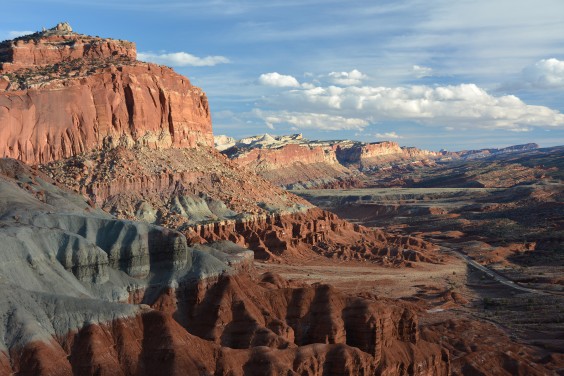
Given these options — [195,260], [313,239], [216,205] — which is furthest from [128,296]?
[313,239]

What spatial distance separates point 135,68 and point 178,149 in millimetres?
14648

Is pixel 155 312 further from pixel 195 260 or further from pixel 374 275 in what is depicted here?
pixel 374 275

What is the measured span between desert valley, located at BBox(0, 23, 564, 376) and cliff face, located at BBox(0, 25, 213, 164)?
0.27 m

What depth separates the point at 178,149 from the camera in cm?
11131

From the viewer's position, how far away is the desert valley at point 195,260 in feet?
128

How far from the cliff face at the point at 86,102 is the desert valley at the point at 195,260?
268mm

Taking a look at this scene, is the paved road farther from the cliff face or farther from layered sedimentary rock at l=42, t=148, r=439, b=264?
the cliff face

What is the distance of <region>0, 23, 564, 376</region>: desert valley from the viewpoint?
128 ft

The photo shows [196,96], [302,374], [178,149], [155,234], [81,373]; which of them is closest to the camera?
[81,373]

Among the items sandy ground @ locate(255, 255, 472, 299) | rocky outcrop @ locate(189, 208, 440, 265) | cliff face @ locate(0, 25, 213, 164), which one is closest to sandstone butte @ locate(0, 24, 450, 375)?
cliff face @ locate(0, 25, 213, 164)

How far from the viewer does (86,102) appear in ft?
323

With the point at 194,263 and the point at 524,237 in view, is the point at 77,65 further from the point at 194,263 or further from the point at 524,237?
the point at 524,237

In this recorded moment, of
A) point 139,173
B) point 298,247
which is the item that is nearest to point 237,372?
point 139,173

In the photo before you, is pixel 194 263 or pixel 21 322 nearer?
pixel 21 322
